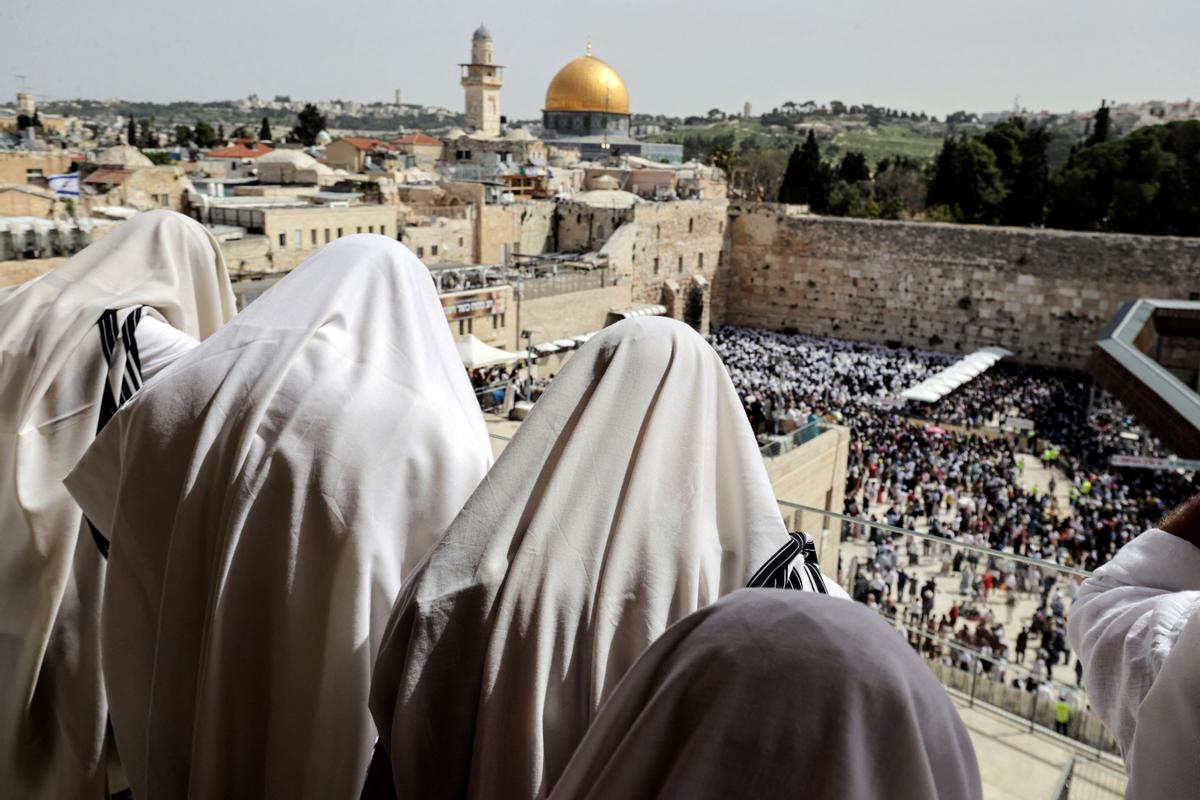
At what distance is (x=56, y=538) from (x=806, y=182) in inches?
1150

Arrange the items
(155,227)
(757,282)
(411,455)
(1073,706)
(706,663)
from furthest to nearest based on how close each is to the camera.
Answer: (757,282)
(1073,706)
(155,227)
(411,455)
(706,663)

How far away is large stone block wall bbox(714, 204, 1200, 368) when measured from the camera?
2020 centimetres

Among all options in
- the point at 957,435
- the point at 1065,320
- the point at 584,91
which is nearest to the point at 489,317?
the point at 957,435

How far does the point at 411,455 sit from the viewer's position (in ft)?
4.53

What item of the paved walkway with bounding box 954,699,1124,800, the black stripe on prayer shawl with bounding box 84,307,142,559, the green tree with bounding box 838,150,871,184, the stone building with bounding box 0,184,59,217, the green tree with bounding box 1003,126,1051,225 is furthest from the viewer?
the green tree with bounding box 838,150,871,184

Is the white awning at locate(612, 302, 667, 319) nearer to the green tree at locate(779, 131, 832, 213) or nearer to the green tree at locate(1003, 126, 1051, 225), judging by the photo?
the green tree at locate(779, 131, 832, 213)

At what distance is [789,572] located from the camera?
3.53 feet

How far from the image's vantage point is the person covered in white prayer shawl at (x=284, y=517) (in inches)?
53.7

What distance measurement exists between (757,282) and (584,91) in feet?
57.8

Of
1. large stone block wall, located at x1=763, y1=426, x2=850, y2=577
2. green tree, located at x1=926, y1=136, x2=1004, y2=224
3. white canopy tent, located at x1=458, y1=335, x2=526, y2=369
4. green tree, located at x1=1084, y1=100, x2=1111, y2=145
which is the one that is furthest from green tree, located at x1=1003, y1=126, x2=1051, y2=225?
large stone block wall, located at x1=763, y1=426, x2=850, y2=577

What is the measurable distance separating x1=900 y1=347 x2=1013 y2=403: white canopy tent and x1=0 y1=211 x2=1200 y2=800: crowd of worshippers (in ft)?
51.2

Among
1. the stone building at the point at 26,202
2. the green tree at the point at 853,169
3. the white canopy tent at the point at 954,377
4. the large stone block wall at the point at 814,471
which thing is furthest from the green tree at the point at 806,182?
the large stone block wall at the point at 814,471

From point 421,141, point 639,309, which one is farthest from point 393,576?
point 421,141

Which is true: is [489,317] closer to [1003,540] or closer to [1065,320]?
[1003,540]
